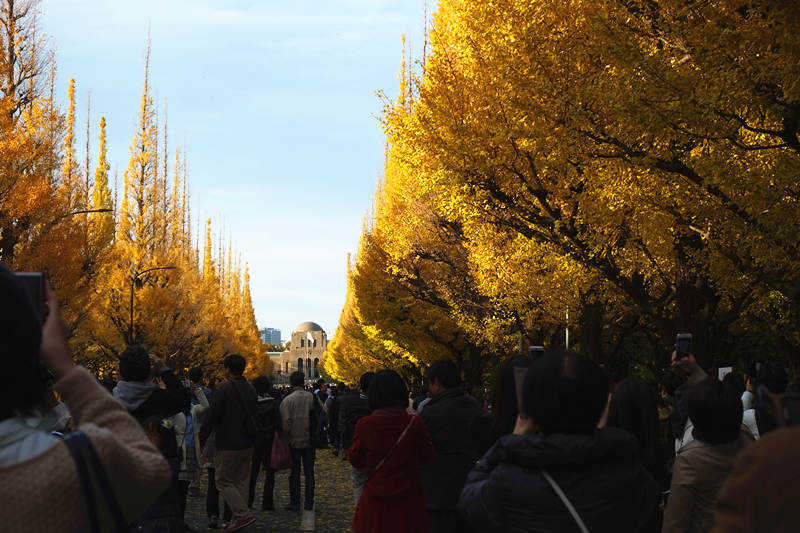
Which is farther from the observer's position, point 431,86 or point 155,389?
point 431,86

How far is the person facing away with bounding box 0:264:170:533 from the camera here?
165 cm

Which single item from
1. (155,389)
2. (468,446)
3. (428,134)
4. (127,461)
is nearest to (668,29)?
(428,134)

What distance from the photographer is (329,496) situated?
14.1 meters

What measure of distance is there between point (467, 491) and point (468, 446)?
9.85 feet

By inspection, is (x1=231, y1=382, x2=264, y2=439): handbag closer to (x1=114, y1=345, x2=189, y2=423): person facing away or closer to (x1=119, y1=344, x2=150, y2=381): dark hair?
(x1=114, y1=345, x2=189, y2=423): person facing away

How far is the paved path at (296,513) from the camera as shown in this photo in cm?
1036

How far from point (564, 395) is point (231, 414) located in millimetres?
6732

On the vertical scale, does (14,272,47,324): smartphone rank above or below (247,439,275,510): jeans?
above

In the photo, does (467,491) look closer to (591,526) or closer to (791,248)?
(591,526)

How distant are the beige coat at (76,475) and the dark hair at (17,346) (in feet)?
0.30

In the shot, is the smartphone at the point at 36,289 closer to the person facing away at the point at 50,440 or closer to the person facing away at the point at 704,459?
the person facing away at the point at 50,440

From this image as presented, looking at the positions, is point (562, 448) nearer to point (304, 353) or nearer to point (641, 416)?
point (641, 416)

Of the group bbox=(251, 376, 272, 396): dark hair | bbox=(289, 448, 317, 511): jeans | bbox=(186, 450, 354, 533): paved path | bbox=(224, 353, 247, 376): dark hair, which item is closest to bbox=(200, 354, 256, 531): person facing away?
bbox=(224, 353, 247, 376): dark hair

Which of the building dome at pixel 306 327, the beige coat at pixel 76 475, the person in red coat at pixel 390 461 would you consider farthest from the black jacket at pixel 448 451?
the building dome at pixel 306 327
